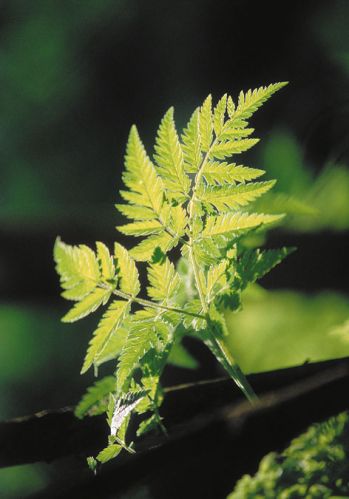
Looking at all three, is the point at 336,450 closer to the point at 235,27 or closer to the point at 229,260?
the point at 229,260

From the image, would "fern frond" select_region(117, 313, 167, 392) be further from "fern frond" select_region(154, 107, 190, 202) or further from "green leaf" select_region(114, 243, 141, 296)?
"fern frond" select_region(154, 107, 190, 202)

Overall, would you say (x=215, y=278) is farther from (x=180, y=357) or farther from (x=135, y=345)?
(x=180, y=357)

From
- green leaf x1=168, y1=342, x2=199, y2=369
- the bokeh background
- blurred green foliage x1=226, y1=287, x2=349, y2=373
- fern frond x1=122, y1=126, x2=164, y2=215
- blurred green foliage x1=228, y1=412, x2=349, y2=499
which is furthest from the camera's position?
the bokeh background

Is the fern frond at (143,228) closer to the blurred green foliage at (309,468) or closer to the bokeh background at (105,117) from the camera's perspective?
the blurred green foliage at (309,468)

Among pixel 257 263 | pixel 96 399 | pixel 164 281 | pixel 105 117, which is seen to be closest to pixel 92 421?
pixel 96 399

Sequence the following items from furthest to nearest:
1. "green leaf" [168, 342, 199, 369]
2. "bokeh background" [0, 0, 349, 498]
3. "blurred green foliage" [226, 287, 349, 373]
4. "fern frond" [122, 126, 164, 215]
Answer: "bokeh background" [0, 0, 349, 498]
"blurred green foliage" [226, 287, 349, 373]
"green leaf" [168, 342, 199, 369]
"fern frond" [122, 126, 164, 215]

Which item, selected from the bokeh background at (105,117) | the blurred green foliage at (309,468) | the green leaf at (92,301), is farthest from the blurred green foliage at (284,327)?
the green leaf at (92,301)

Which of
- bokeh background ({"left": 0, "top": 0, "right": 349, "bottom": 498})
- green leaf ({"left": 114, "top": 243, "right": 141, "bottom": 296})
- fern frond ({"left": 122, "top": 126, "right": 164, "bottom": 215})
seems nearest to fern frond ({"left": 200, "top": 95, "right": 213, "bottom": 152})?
fern frond ({"left": 122, "top": 126, "right": 164, "bottom": 215})
